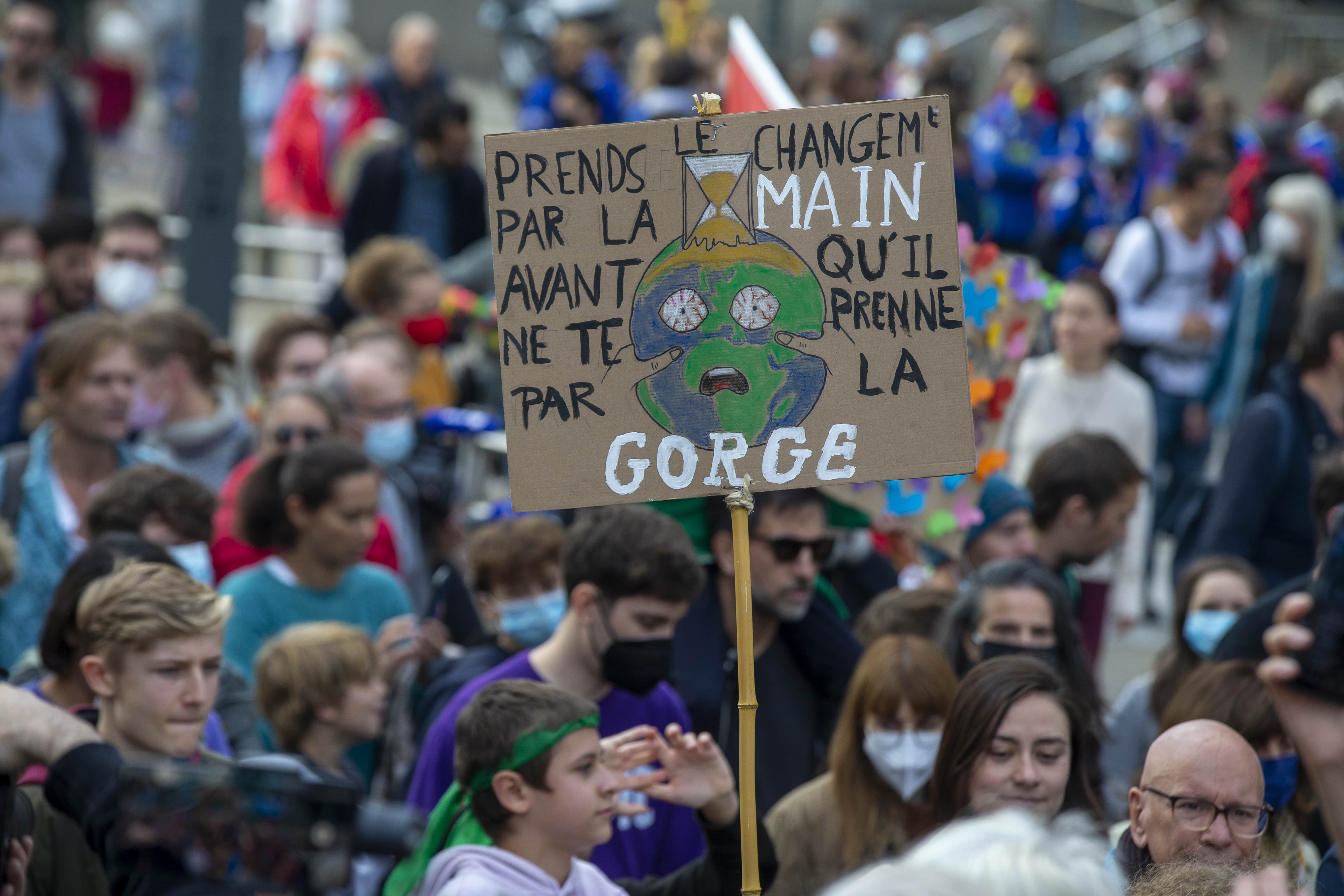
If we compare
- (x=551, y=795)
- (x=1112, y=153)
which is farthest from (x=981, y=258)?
(x=1112, y=153)

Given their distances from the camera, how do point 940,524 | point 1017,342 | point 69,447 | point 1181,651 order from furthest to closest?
point 1017,342 → point 69,447 → point 940,524 → point 1181,651

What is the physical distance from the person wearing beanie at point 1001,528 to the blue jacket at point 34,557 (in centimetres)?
274

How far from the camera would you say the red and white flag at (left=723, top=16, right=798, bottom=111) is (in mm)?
5848

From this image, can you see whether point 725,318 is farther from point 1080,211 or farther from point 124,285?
point 1080,211

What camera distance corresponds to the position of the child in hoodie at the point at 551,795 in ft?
11.2

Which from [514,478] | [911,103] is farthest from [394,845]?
[911,103]

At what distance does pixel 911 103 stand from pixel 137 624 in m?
2.00

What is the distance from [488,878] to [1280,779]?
1.88 m

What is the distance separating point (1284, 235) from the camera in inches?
386

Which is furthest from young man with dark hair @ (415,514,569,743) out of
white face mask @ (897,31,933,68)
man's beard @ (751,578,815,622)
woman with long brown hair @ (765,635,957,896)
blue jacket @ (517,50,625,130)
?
white face mask @ (897,31,933,68)

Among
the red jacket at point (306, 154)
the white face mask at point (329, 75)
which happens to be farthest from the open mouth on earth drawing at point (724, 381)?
the white face mask at point (329, 75)

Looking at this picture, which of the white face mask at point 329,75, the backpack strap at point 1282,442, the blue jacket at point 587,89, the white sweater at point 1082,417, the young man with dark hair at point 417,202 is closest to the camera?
the backpack strap at point 1282,442

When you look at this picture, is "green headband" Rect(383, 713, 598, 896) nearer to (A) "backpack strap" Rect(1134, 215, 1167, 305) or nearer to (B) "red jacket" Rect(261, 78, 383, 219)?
(A) "backpack strap" Rect(1134, 215, 1167, 305)

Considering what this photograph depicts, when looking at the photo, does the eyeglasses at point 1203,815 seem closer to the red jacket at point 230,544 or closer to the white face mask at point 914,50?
the red jacket at point 230,544
